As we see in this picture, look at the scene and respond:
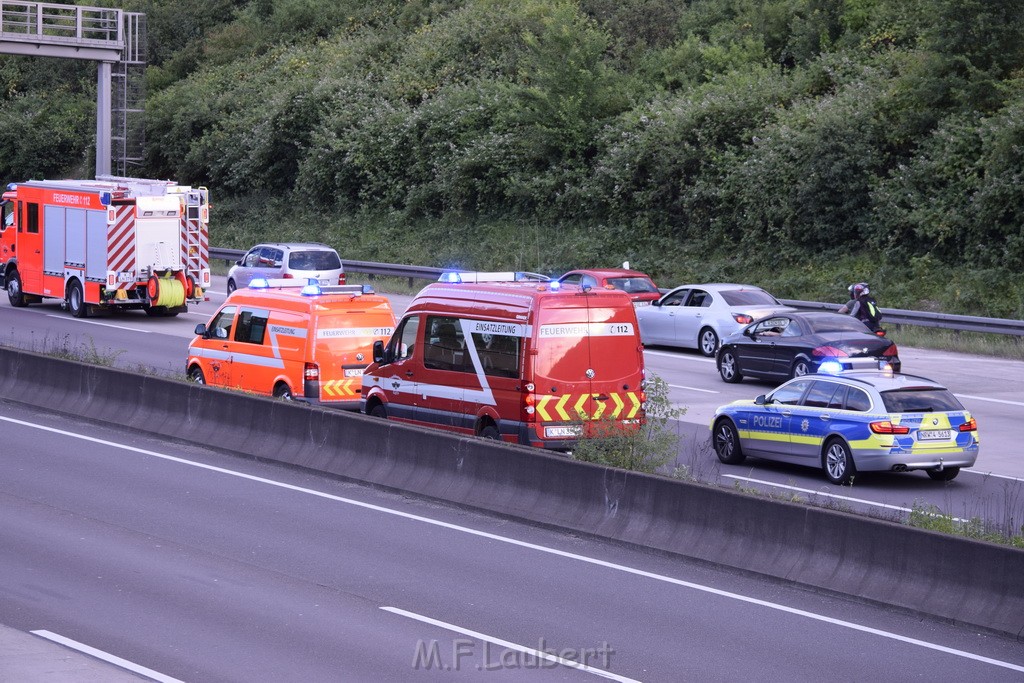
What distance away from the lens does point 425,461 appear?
48.4ft

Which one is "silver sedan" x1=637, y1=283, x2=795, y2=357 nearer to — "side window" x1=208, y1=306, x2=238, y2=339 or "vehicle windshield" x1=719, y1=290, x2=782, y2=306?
"vehicle windshield" x1=719, y1=290, x2=782, y2=306

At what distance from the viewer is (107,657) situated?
29.1 ft

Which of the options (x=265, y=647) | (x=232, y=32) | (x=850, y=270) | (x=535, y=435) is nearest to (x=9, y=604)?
(x=265, y=647)

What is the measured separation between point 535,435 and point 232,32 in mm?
55486

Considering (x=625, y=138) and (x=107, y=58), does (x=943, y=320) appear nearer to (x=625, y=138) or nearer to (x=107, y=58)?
(x=625, y=138)

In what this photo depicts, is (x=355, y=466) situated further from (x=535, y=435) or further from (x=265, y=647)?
(x=265, y=647)

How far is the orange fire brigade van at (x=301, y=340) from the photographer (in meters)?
18.3

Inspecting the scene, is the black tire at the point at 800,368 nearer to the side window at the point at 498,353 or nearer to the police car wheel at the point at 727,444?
the police car wheel at the point at 727,444

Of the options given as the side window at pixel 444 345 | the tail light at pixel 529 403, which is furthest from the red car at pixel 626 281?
the tail light at pixel 529 403

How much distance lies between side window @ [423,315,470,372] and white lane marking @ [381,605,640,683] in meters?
5.92

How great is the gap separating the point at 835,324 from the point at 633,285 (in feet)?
29.2

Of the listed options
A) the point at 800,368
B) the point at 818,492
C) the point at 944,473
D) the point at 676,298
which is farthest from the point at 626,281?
the point at 818,492

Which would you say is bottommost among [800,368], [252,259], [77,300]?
[800,368]

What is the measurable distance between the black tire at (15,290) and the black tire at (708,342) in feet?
56.1
